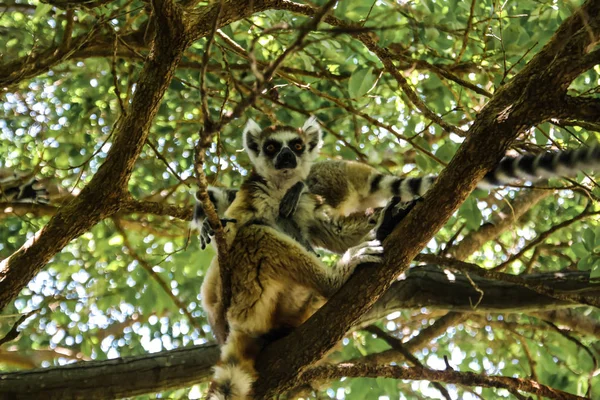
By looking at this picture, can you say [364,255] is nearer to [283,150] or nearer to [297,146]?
[283,150]

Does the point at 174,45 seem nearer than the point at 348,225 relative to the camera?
Yes

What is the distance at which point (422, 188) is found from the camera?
19.8 feet

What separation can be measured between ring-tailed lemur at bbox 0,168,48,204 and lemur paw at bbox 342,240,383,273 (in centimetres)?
431

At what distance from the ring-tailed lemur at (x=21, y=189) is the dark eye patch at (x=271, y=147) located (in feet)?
9.27

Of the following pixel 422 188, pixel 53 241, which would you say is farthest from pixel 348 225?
pixel 53 241

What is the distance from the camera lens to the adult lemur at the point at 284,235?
4391 millimetres

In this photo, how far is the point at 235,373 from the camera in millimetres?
4406

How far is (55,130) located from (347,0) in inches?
188

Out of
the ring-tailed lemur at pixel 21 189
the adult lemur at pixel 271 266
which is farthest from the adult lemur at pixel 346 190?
the ring-tailed lemur at pixel 21 189

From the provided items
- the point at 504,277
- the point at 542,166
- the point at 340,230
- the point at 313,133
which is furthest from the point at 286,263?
the point at 313,133

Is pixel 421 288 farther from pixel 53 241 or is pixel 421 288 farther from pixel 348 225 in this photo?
pixel 53 241

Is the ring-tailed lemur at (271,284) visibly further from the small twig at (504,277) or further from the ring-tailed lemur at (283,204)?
the small twig at (504,277)

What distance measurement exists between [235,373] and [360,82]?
97.3 inches

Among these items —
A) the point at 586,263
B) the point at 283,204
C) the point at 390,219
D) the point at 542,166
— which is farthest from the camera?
the point at 283,204
